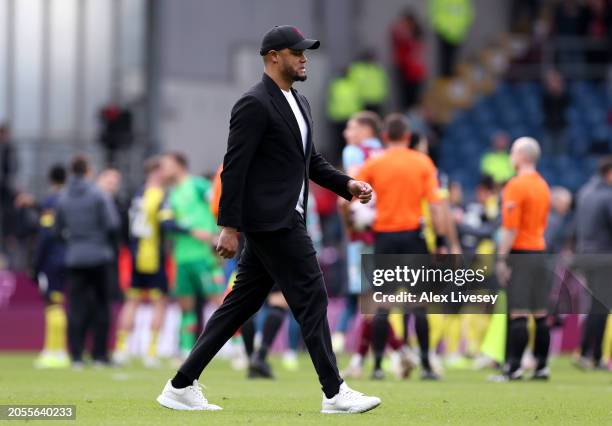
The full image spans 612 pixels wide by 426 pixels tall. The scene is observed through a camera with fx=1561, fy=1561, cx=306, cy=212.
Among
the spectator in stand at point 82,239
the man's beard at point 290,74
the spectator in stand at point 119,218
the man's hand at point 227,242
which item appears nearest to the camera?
the man's hand at point 227,242

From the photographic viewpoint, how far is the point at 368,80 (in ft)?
97.4

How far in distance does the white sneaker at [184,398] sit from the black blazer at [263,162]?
110 centimetres

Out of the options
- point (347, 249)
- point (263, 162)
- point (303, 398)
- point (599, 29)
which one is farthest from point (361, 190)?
point (599, 29)

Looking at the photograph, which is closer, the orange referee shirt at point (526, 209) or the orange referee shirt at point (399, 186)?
the orange referee shirt at point (399, 186)

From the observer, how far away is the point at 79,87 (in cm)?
→ 3139

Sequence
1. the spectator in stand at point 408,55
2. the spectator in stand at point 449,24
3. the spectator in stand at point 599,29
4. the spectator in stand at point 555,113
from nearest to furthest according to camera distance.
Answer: the spectator in stand at point 555,113, the spectator in stand at point 599,29, the spectator in stand at point 408,55, the spectator in stand at point 449,24

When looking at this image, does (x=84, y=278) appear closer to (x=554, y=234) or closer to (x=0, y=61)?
(x=554, y=234)

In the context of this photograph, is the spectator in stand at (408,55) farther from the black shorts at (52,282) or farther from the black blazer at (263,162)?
the black blazer at (263,162)

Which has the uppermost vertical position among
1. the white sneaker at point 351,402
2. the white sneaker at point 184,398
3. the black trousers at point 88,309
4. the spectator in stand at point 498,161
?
the white sneaker at point 351,402

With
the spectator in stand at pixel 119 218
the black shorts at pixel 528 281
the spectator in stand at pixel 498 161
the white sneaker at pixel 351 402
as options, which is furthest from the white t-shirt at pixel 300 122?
the spectator in stand at pixel 498 161

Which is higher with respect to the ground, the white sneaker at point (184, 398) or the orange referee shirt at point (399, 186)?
the orange referee shirt at point (399, 186)

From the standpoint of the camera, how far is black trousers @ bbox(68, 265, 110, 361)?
56.2 ft

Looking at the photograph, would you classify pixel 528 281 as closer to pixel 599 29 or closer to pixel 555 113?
pixel 555 113

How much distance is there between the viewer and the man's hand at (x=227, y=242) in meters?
9.06
